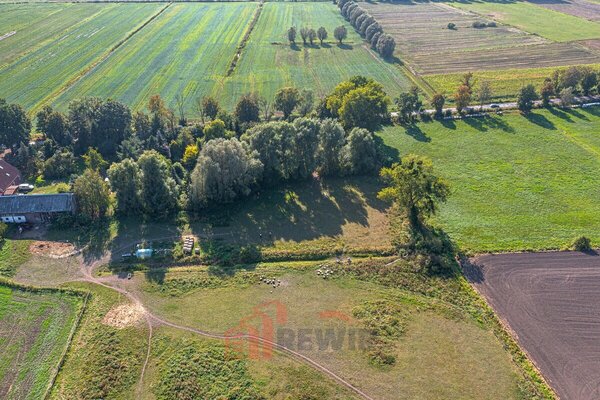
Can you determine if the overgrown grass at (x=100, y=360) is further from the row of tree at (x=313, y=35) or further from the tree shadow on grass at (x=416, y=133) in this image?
the row of tree at (x=313, y=35)

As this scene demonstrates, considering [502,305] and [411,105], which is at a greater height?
[411,105]

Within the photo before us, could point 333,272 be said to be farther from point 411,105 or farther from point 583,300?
point 411,105

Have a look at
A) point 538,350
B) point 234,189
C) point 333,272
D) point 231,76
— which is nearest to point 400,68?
point 231,76

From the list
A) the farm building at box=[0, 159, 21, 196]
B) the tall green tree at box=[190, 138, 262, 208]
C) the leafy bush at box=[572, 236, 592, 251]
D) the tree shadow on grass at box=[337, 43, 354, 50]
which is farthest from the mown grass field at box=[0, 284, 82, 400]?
the tree shadow on grass at box=[337, 43, 354, 50]

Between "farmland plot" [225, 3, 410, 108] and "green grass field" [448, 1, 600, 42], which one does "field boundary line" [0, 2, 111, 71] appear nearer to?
"farmland plot" [225, 3, 410, 108]

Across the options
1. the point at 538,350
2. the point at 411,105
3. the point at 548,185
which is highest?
the point at 411,105

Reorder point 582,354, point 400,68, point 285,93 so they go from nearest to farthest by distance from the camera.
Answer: point 582,354 → point 285,93 → point 400,68

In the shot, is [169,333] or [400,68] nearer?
[169,333]

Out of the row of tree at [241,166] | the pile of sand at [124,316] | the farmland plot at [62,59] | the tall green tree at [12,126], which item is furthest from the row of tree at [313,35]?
the pile of sand at [124,316]
